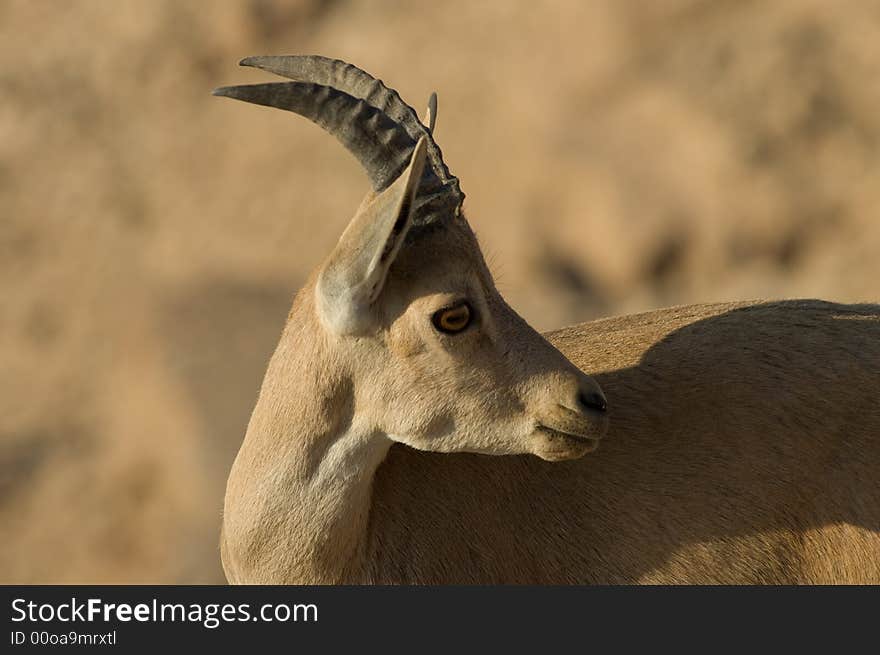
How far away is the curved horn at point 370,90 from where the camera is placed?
6.29 meters

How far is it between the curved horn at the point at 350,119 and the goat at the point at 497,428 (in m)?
0.01

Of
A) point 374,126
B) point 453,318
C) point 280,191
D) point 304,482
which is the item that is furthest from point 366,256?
point 280,191

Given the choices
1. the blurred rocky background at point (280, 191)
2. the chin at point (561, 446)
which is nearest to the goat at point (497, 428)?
the chin at point (561, 446)

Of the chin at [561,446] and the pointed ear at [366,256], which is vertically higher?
the pointed ear at [366,256]

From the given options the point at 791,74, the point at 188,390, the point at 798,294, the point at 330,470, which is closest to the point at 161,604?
the point at 330,470

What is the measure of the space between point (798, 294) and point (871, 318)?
900 cm

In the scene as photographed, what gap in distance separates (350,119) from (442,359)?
1219mm

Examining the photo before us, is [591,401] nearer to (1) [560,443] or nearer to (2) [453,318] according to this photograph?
(1) [560,443]

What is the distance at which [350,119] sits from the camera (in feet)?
19.9

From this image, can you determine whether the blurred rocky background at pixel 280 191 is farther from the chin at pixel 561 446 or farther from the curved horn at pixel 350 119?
the curved horn at pixel 350 119

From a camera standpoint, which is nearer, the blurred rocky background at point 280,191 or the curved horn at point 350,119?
the curved horn at point 350,119

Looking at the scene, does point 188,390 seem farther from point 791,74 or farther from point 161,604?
point 791,74

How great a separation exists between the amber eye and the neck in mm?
537

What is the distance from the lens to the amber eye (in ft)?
19.9
